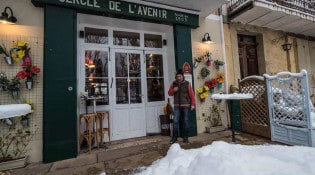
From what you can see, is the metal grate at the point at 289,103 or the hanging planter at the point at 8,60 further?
the metal grate at the point at 289,103

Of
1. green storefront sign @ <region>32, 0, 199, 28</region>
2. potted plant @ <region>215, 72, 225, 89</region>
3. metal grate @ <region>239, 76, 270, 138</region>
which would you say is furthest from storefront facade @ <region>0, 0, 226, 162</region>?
metal grate @ <region>239, 76, 270, 138</region>

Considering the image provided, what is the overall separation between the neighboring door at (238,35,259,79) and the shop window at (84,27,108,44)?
438 cm

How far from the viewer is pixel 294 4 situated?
541 cm

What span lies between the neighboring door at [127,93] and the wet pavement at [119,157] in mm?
295

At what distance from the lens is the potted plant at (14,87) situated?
2.90m

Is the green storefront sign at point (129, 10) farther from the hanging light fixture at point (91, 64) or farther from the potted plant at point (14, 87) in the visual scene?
the potted plant at point (14, 87)

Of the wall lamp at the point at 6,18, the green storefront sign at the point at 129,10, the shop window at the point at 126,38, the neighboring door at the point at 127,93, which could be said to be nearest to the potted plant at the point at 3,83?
the wall lamp at the point at 6,18

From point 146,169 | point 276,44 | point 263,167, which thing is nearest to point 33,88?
point 146,169

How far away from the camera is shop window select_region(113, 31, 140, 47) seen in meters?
4.33

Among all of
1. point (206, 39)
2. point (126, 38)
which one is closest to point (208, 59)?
point (206, 39)

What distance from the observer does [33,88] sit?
3.13 meters

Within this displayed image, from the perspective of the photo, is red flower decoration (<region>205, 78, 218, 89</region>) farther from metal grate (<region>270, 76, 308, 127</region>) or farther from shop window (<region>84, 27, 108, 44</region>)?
shop window (<region>84, 27, 108, 44</region>)

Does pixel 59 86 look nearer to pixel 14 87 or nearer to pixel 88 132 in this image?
pixel 14 87

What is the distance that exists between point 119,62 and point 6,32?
2.18m
